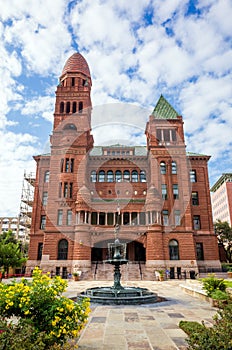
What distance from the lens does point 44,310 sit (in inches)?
215

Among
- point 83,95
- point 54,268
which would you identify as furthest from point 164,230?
point 83,95

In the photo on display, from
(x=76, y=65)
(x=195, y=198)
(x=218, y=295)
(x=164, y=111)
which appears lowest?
(x=218, y=295)

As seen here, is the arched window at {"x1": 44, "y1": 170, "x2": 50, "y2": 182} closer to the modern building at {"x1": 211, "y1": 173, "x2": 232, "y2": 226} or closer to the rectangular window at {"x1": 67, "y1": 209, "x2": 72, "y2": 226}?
the rectangular window at {"x1": 67, "y1": 209, "x2": 72, "y2": 226}

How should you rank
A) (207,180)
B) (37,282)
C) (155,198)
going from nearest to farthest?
(37,282) < (155,198) < (207,180)

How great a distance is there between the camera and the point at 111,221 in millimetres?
38906

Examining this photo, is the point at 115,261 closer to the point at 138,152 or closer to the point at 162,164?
the point at 162,164

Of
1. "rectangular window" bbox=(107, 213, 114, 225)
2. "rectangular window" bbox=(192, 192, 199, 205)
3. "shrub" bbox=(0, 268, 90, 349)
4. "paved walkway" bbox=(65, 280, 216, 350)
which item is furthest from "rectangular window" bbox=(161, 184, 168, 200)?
"shrub" bbox=(0, 268, 90, 349)

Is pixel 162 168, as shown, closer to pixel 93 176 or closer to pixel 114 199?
pixel 114 199

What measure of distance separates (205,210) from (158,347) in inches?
1479

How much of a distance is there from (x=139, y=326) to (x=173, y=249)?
95.0 feet

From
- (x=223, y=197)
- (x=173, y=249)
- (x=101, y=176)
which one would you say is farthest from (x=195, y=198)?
(x=223, y=197)

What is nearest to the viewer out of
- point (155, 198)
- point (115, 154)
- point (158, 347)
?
point (158, 347)

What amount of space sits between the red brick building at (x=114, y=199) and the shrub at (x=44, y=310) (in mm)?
27666

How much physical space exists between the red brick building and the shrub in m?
27.7
